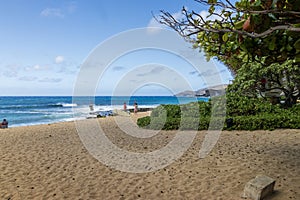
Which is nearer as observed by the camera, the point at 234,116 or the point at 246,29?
the point at 246,29

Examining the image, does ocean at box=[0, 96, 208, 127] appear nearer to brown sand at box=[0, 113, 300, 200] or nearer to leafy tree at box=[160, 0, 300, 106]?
brown sand at box=[0, 113, 300, 200]

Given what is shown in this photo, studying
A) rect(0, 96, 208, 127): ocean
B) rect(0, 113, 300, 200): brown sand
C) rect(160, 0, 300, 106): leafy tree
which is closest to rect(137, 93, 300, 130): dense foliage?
rect(0, 96, 208, 127): ocean

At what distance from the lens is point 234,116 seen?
449 inches

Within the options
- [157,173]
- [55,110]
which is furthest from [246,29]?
[55,110]

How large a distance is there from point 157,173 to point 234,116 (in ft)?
23.2

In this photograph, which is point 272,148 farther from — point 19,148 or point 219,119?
point 19,148

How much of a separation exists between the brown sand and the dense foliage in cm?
183

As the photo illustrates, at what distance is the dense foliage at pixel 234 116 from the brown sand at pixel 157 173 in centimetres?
183

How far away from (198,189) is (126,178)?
1.45 m

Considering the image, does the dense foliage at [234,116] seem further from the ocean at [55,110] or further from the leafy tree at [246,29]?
the leafy tree at [246,29]

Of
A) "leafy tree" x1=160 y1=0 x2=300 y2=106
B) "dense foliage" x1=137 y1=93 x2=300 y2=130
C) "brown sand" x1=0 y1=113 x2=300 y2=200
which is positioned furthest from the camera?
"dense foliage" x1=137 y1=93 x2=300 y2=130

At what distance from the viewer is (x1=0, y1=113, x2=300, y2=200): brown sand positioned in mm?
4340

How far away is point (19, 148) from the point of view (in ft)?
26.8

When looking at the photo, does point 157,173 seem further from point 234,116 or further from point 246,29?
point 234,116
